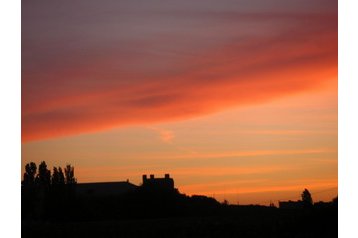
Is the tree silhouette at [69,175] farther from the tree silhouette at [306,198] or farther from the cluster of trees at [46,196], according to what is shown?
the tree silhouette at [306,198]

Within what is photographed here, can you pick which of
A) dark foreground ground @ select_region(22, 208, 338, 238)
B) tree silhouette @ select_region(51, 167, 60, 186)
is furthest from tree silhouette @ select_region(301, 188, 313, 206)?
tree silhouette @ select_region(51, 167, 60, 186)

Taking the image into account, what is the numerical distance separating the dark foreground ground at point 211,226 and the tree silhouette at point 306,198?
1.68 feet

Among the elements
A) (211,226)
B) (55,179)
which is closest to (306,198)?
(211,226)

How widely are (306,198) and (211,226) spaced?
5.69 m

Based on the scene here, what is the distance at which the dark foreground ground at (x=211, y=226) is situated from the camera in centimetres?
A: 2100

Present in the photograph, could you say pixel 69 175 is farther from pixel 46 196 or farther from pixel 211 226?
pixel 46 196

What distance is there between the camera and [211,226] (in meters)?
24.1

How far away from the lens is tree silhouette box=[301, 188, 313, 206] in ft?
57.8

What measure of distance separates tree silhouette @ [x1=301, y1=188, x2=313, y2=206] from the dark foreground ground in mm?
511
